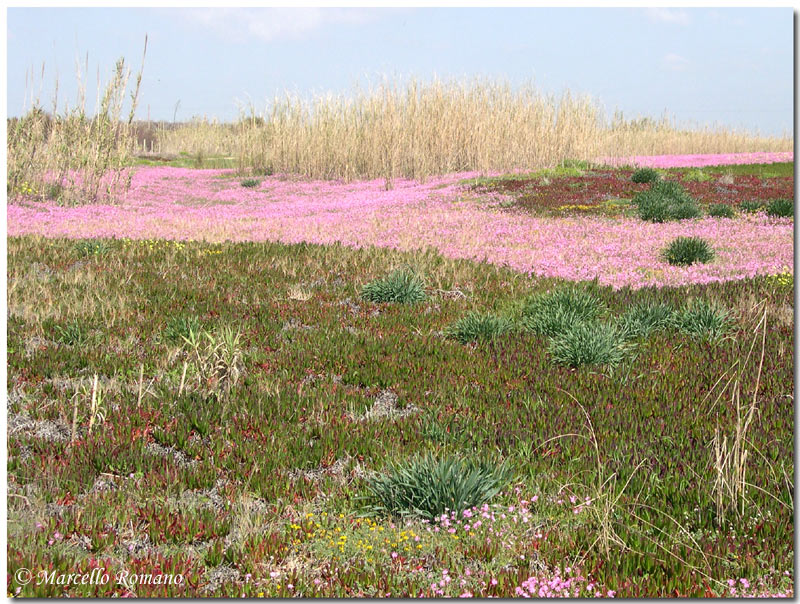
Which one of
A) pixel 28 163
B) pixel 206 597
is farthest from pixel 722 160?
pixel 206 597

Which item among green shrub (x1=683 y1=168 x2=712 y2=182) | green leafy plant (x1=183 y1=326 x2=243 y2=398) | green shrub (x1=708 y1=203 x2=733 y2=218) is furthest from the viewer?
green shrub (x1=683 y1=168 x2=712 y2=182)

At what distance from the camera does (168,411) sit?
219 inches

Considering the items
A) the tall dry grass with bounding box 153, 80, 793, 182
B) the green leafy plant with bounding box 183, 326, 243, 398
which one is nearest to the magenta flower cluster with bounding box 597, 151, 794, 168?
the tall dry grass with bounding box 153, 80, 793, 182

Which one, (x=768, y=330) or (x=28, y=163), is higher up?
(x=28, y=163)

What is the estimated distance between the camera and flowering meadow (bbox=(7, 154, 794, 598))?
346 centimetres

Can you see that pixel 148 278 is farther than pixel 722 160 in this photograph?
No

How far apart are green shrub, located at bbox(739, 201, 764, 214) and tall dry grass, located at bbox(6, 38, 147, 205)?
60.1 feet

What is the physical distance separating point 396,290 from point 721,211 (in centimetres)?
1159

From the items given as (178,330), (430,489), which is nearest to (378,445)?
(430,489)

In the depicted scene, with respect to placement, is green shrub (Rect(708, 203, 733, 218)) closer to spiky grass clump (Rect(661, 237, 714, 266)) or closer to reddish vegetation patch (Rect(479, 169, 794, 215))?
reddish vegetation patch (Rect(479, 169, 794, 215))

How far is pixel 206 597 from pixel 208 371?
333 centimetres

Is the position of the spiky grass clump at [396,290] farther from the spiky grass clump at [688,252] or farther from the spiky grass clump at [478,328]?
the spiky grass clump at [688,252]

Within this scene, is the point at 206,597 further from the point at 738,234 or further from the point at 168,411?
the point at 738,234

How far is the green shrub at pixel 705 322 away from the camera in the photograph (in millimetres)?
7776
